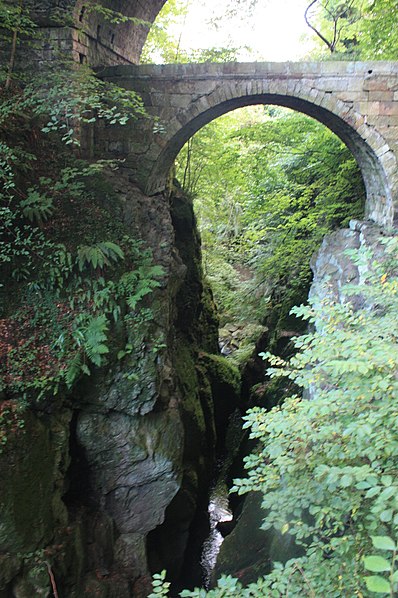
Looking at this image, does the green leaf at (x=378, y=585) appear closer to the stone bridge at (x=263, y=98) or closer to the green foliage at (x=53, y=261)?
the green foliage at (x=53, y=261)

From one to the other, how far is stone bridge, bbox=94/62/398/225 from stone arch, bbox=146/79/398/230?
0.05 ft

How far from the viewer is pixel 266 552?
6.02 meters

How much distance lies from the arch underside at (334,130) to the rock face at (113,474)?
97 cm

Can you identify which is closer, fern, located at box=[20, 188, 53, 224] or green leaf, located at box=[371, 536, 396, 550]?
green leaf, located at box=[371, 536, 396, 550]

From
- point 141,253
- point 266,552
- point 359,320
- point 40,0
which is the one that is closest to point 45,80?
point 40,0

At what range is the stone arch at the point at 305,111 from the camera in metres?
6.89

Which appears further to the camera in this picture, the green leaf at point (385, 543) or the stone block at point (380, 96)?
the stone block at point (380, 96)

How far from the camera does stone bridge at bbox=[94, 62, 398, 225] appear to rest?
682cm

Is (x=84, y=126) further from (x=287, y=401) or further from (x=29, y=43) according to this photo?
(x=287, y=401)

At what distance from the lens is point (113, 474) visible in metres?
5.41

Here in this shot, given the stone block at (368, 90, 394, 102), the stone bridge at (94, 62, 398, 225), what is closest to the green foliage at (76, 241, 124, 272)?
the stone bridge at (94, 62, 398, 225)


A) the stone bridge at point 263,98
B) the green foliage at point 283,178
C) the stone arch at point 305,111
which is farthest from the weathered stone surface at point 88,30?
the green foliage at point 283,178

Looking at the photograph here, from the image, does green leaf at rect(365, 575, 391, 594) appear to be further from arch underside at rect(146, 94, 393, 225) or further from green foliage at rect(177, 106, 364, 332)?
green foliage at rect(177, 106, 364, 332)

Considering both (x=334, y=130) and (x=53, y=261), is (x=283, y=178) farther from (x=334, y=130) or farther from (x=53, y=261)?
(x=53, y=261)
